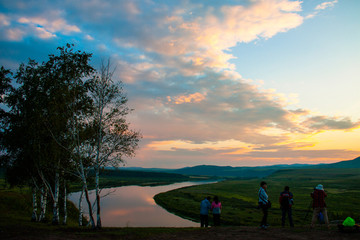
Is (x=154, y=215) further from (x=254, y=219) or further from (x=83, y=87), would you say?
(x=83, y=87)

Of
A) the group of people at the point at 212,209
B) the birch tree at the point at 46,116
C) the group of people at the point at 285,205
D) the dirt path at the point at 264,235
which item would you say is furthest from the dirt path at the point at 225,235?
the birch tree at the point at 46,116

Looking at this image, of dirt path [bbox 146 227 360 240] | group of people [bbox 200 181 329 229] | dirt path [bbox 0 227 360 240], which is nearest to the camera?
dirt path [bbox 146 227 360 240]

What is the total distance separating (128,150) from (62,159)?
8.53m

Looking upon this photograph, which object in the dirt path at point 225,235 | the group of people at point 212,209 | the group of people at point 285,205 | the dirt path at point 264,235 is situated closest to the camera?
the dirt path at point 264,235

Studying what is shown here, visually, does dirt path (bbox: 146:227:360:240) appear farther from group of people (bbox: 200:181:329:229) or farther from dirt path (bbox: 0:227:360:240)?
group of people (bbox: 200:181:329:229)

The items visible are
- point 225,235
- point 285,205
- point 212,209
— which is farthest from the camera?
point 212,209

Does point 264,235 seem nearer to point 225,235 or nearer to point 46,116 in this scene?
point 225,235

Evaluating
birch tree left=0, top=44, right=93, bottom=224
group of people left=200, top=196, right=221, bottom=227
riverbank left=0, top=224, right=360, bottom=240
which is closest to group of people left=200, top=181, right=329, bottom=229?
group of people left=200, top=196, right=221, bottom=227

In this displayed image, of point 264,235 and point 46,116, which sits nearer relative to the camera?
point 264,235

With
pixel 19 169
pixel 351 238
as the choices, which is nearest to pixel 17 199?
pixel 19 169

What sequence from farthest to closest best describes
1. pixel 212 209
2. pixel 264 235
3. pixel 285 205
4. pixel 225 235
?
1. pixel 212 209
2. pixel 285 205
3. pixel 225 235
4. pixel 264 235

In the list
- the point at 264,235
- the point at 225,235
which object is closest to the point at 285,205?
the point at 264,235

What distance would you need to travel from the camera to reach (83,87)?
27891 millimetres

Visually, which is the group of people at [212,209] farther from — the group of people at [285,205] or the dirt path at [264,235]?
the dirt path at [264,235]
